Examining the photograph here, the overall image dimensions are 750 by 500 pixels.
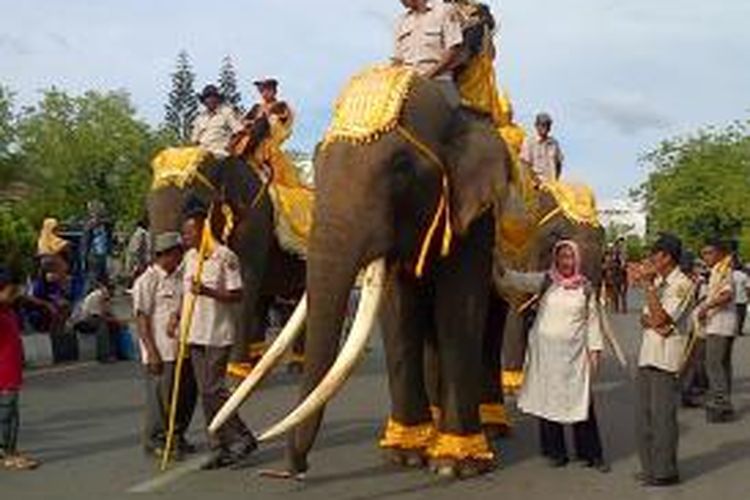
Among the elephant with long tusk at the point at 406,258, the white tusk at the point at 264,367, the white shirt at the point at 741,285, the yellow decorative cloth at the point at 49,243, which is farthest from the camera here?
the yellow decorative cloth at the point at 49,243

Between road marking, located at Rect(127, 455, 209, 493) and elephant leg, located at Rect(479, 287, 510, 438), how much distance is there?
2.35 m

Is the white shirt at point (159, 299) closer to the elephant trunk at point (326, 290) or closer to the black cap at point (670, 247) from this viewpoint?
the elephant trunk at point (326, 290)

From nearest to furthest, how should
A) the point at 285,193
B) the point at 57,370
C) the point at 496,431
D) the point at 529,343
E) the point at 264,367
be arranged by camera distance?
the point at 264,367 < the point at 529,343 < the point at 496,431 < the point at 285,193 < the point at 57,370

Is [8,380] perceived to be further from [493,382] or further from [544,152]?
[544,152]

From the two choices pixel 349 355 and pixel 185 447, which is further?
pixel 185 447

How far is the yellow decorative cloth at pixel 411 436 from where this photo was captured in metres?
10.2

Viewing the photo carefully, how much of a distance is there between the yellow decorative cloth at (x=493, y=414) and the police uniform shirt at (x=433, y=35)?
2.86 m

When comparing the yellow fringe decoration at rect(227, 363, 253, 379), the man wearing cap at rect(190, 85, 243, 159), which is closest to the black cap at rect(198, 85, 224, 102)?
the man wearing cap at rect(190, 85, 243, 159)

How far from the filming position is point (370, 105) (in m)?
9.08

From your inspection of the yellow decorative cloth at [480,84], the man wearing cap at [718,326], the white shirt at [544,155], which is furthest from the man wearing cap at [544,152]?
the yellow decorative cloth at [480,84]

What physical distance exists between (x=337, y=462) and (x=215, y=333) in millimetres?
1328

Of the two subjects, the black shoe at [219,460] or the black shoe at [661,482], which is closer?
the black shoe at [661,482]

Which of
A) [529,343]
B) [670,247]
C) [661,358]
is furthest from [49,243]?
[661,358]

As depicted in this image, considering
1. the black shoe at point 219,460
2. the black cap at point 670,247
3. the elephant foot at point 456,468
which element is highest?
the black cap at point 670,247
